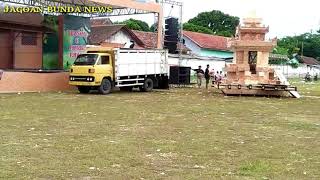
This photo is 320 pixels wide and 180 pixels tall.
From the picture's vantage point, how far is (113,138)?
1007 centimetres

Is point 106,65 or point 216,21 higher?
point 216,21

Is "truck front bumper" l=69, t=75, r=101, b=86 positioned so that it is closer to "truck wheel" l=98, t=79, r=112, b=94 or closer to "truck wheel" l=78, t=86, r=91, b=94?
"truck wheel" l=98, t=79, r=112, b=94

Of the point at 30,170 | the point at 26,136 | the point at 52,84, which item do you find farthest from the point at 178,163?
the point at 52,84

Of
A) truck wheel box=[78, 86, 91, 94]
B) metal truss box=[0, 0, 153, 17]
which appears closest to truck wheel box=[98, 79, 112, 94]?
truck wheel box=[78, 86, 91, 94]

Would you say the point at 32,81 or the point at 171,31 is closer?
the point at 32,81

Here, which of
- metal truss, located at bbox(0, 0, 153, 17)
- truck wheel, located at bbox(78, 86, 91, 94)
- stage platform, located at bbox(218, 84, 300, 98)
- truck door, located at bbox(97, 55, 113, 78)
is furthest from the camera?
metal truss, located at bbox(0, 0, 153, 17)

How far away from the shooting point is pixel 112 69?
2464 cm

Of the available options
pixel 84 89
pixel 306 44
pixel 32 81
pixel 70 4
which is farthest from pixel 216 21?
pixel 32 81

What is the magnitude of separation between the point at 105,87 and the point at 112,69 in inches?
36.3

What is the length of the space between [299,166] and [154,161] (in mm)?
2147

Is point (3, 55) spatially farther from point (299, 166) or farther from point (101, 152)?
point (299, 166)

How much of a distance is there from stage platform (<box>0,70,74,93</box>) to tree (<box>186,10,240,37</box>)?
2692 inches

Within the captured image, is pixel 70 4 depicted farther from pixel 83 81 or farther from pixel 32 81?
pixel 83 81

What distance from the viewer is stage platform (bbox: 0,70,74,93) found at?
2356 cm
